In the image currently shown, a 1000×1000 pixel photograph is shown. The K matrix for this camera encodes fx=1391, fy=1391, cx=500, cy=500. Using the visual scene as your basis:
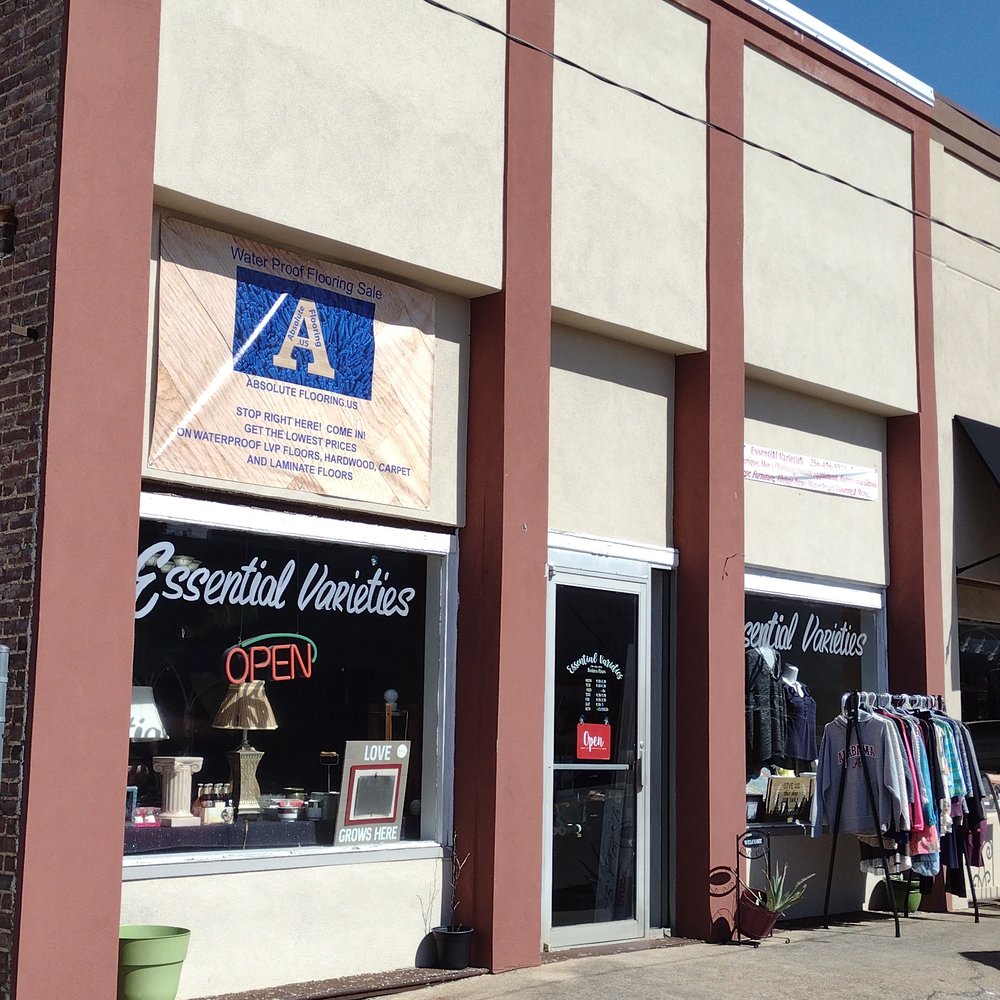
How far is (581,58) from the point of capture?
35.0ft

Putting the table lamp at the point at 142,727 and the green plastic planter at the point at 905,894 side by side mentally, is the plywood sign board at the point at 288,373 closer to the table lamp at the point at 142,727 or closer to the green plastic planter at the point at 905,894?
the table lamp at the point at 142,727

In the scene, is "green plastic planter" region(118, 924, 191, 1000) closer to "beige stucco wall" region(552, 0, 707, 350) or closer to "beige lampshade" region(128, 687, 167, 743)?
"beige lampshade" region(128, 687, 167, 743)

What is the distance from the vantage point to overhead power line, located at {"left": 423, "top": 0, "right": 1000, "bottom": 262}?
995cm

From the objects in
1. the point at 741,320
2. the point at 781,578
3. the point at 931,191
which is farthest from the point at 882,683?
the point at 931,191

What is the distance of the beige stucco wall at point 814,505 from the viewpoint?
1212 cm

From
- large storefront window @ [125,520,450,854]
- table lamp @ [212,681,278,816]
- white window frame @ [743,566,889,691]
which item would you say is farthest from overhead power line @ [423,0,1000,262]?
table lamp @ [212,681,278,816]

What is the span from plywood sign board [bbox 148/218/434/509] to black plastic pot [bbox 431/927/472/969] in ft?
9.31

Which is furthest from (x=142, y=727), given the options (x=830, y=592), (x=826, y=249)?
(x=826, y=249)

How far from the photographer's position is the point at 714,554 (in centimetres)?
1111

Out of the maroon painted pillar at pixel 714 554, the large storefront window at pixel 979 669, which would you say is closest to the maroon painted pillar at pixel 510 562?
the maroon painted pillar at pixel 714 554

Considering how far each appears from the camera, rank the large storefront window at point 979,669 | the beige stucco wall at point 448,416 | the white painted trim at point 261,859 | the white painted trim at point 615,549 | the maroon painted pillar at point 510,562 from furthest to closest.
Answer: the large storefront window at point 979,669 → the white painted trim at point 615,549 → the beige stucco wall at point 448,416 → the maroon painted pillar at point 510,562 → the white painted trim at point 261,859

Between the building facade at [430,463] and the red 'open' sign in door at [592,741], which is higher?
the building facade at [430,463]

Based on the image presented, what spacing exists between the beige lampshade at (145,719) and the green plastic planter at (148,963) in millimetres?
1126

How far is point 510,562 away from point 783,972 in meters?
3.38
